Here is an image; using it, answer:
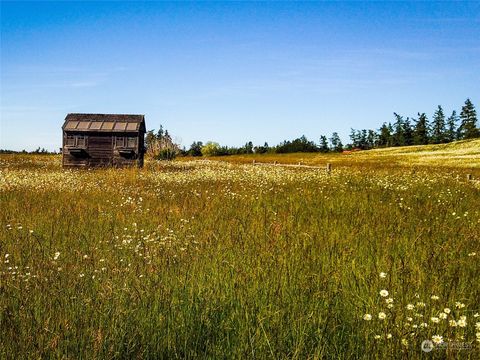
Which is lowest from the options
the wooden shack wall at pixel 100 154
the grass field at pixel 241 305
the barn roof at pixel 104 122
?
the grass field at pixel 241 305

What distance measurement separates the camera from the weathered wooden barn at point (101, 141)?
3139 centimetres

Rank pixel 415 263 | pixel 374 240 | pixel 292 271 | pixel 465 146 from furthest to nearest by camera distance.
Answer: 1. pixel 465 146
2. pixel 374 240
3. pixel 415 263
4. pixel 292 271

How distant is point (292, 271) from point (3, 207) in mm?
7753

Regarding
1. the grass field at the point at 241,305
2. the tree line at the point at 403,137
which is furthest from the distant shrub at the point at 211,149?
the grass field at the point at 241,305

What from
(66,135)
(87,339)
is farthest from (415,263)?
(66,135)

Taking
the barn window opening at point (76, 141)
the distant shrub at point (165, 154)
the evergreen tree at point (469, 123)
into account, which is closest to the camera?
the barn window opening at point (76, 141)

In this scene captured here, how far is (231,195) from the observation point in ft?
36.3

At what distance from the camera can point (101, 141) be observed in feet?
104

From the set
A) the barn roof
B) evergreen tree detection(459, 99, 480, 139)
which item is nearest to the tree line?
evergreen tree detection(459, 99, 480, 139)

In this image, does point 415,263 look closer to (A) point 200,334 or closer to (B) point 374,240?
(B) point 374,240

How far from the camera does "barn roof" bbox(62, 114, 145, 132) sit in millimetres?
31250

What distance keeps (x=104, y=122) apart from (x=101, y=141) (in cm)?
168

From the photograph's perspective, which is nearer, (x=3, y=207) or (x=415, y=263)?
(x=415, y=263)

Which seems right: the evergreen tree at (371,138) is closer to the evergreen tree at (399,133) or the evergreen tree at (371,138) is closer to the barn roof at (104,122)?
the evergreen tree at (399,133)
